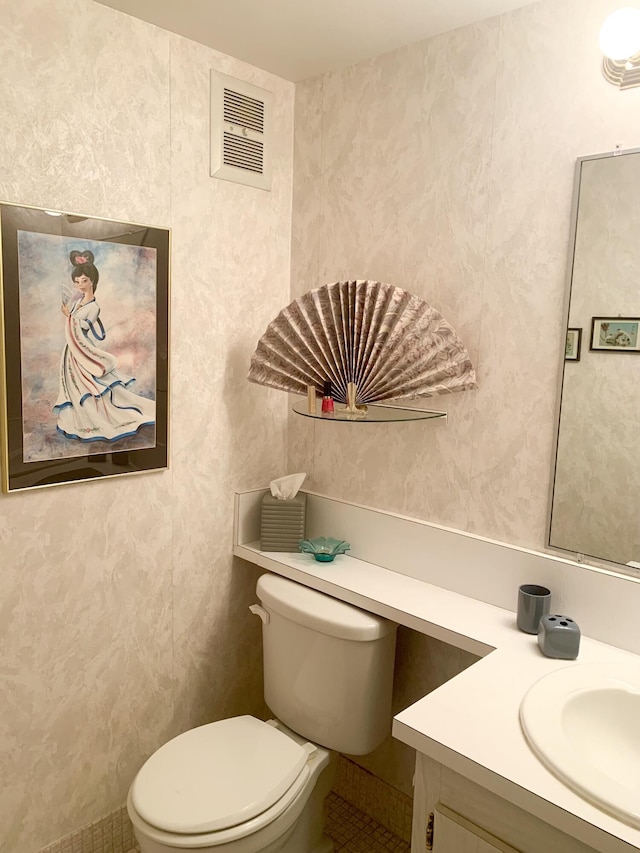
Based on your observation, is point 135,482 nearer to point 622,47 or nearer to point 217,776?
point 217,776

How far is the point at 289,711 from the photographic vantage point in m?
1.89

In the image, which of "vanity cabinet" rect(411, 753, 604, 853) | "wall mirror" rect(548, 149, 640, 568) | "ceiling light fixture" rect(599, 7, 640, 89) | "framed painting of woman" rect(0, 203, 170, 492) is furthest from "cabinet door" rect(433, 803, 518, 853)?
"ceiling light fixture" rect(599, 7, 640, 89)

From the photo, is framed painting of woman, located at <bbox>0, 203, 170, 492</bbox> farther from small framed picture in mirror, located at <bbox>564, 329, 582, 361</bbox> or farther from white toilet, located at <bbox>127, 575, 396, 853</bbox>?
small framed picture in mirror, located at <bbox>564, 329, 582, 361</bbox>

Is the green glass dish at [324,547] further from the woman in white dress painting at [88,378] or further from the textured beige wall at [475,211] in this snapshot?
the woman in white dress painting at [88,378]

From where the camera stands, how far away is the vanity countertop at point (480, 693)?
40.0 inches

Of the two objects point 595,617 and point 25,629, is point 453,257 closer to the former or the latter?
point 595,617

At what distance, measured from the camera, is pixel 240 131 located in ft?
6.57

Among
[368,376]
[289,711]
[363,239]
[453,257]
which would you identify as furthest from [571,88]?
[289,711]

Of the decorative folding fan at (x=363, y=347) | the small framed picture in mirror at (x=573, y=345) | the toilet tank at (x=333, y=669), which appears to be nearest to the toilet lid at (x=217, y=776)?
the toilet tank at (x=333, y=669)

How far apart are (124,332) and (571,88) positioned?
128 centimetres

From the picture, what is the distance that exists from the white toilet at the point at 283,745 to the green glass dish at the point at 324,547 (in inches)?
4.6

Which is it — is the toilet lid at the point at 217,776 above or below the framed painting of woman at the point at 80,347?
below

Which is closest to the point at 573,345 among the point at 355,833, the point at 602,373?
the point at 602,373

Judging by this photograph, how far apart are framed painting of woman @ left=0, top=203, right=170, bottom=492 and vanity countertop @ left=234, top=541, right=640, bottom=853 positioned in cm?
63
